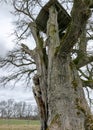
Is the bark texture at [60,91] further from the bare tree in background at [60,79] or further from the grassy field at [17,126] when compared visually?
the grassy field at [17,126]

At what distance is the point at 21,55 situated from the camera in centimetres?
1914

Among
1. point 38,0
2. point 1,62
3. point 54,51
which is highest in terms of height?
point 38,0

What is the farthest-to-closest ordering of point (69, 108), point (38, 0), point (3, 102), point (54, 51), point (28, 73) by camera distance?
point (3, 102), point (28, 73), point (38, 0), point (54, 51), point (69, 108)

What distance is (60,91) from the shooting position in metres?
9.34

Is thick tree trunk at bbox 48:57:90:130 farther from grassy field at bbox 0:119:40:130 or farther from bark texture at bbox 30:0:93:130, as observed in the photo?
grassy field at bbox 0:119:40:130

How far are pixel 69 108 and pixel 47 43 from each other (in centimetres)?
280

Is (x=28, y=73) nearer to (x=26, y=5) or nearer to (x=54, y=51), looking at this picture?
(x=26, y=5)

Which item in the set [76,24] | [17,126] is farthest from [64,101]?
[17,126]

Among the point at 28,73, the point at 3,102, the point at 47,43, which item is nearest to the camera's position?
the point at 47,43

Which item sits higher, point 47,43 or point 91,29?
point 91,29

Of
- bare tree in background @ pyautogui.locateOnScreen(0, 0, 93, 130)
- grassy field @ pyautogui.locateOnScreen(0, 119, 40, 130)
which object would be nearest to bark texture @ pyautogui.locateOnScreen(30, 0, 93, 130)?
bare tree in background @ pyautogui.locateOnScreen(0, 0, 93, 130)

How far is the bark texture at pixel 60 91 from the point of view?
8.94 meters

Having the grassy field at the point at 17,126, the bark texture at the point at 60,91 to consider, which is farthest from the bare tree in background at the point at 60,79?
the grassy field at the point at 17,126

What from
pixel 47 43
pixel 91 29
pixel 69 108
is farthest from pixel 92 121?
pixel 91 29
